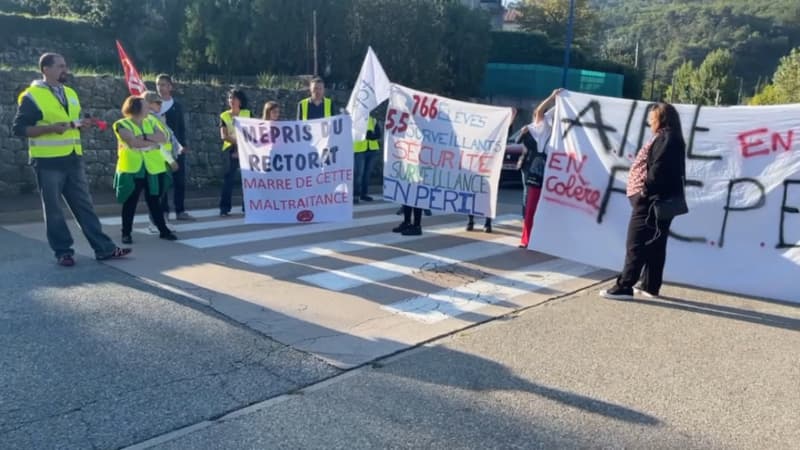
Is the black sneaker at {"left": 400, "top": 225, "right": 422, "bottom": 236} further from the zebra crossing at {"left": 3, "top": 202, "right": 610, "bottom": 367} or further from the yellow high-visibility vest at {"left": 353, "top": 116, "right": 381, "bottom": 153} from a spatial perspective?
the yellow high-visibility vest at {"left": 353, "top": 116, "right": 381, "bottom": 153}

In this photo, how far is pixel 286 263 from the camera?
7.52 metres

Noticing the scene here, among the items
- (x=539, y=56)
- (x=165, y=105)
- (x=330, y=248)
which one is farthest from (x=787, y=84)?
(x=165, y=105)

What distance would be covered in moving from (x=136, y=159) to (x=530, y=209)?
15.1ft

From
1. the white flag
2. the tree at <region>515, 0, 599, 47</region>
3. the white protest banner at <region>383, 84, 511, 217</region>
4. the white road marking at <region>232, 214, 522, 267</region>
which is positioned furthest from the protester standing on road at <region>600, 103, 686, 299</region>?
the tree at <region>515, 0, 599, 47</region>

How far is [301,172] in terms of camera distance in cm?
890

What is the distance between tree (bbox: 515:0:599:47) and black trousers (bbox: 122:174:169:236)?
43.1 metres

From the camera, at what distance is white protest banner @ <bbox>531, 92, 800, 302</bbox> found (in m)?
6.76

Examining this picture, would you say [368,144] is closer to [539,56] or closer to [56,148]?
[56,148]

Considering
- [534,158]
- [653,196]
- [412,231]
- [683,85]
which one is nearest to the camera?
[653,196]

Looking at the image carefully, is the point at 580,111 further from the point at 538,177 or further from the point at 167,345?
the point at 167,345

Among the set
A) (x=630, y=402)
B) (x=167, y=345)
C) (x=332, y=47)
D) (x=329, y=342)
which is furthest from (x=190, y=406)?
(x=332, y=47)

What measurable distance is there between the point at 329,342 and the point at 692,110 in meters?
4.56

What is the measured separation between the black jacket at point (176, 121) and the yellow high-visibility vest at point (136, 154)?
1.60 meters

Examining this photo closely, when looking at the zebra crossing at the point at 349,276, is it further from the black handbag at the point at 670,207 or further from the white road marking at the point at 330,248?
the black handbag at the point at 670,207
